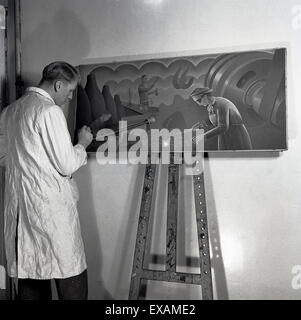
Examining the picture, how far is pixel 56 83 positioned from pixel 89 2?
2.49 ft

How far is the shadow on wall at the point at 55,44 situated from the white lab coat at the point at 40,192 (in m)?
0.65

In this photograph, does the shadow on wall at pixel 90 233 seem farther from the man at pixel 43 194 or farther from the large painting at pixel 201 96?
the man at pixel 43 194

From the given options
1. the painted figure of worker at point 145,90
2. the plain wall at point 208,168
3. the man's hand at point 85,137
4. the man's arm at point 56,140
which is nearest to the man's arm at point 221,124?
the plain wall at point 208,168

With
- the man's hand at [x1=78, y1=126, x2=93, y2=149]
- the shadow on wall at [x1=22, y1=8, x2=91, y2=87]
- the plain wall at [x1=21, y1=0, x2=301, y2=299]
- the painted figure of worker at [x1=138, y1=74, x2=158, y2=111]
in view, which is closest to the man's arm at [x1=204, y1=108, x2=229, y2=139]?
the plain wall at [x1=21, y1=0, x2=301, y2=299]

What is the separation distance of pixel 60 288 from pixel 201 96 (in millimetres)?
1199

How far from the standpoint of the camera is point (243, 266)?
208 cm

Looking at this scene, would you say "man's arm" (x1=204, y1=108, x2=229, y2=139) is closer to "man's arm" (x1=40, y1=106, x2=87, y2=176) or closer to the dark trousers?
"man's arm" (x1=40, y1=106, x2=87, y2=176)

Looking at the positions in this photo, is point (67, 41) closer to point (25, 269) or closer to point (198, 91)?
point (198, 91)

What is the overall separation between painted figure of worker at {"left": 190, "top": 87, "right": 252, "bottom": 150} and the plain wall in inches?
3.9

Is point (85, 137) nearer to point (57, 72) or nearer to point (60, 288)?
point (57, 72)

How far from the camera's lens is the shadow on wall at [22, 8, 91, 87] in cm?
231

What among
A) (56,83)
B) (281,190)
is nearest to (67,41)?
(56,83)

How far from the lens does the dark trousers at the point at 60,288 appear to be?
178cm

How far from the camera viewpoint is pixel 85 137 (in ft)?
6.99
